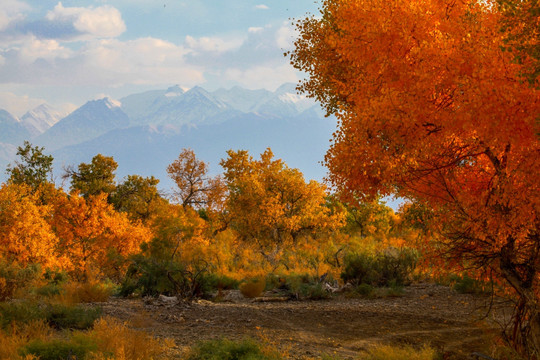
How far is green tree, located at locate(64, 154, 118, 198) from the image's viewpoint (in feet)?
117

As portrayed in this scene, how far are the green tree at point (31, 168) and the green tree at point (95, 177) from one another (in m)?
1.59

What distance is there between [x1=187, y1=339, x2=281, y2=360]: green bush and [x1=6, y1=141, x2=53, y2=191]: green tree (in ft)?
102

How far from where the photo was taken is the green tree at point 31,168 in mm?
34031

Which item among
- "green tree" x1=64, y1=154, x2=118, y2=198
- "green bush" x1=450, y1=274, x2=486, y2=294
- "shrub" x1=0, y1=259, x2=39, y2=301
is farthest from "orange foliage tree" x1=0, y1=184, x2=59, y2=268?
"green bush" x1=450, y1=274, x2=486, y2=294

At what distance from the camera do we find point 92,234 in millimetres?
23844

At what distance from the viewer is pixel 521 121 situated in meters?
7.29

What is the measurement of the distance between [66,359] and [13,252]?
15696mm

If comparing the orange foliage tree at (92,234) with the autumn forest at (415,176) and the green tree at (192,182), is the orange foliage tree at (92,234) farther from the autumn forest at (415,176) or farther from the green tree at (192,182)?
the green tree at (192,182)

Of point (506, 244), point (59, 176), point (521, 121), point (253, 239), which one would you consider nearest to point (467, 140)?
point (521, 121)

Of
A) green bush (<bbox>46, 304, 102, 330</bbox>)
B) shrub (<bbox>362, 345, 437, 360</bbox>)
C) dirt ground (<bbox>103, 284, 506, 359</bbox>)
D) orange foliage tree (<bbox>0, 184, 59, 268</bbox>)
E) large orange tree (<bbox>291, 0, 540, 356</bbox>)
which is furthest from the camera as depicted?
orange foliage tree (<bbox>0, 184, 59, 268</bbox>)

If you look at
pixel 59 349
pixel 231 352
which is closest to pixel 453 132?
pixel 231 352

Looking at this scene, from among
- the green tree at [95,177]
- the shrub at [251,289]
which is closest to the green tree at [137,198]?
the green tree at [95,177]

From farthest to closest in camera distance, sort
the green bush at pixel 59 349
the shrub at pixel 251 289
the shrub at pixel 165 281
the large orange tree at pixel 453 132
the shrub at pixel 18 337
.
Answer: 1. the shrub at pixel 251 289
2. the shrub at pixel 165 281
3. the large orange tree at pixel 453 132
4. the green bush at pixel 59 349
5. the shrub at pixel 18 337

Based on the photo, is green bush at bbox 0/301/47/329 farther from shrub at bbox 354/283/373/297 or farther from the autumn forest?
shrub at bbox 354/283/373/297
